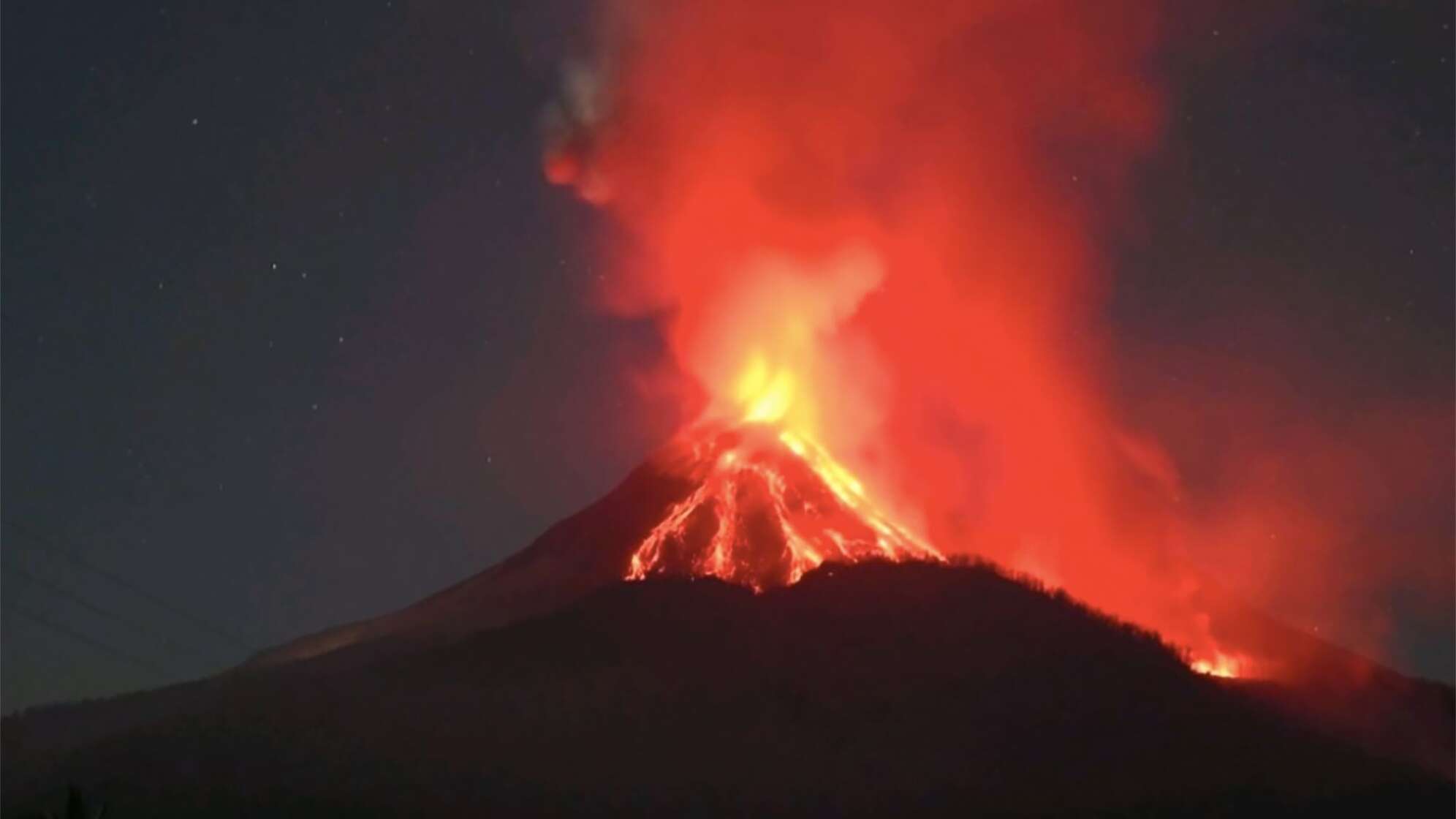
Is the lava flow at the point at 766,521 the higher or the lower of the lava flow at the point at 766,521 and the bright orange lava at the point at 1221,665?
the higher

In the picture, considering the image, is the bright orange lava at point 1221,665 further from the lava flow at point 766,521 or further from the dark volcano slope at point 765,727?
the lava flow at point 766,521

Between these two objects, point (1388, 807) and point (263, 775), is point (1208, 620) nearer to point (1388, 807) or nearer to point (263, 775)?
point (1388, 807)

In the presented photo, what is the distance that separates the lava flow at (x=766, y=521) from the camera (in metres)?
84.6

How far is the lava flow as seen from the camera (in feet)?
277

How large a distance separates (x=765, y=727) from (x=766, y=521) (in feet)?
68.2

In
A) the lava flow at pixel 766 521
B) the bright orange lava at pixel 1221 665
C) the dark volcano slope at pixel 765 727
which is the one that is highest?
the lava flow at pixel 766 521

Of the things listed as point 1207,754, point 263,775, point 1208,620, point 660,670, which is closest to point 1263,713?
point 1207,754

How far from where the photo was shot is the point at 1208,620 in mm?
88875

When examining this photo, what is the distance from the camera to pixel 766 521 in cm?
8694

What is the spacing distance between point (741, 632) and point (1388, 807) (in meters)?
27.5

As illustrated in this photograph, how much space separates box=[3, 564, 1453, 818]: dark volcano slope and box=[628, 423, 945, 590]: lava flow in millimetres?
3457

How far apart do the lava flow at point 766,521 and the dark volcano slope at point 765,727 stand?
3457 millimetres

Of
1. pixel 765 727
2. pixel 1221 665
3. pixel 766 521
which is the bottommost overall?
pixel 765 727

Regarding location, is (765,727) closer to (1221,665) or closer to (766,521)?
(766,521)
